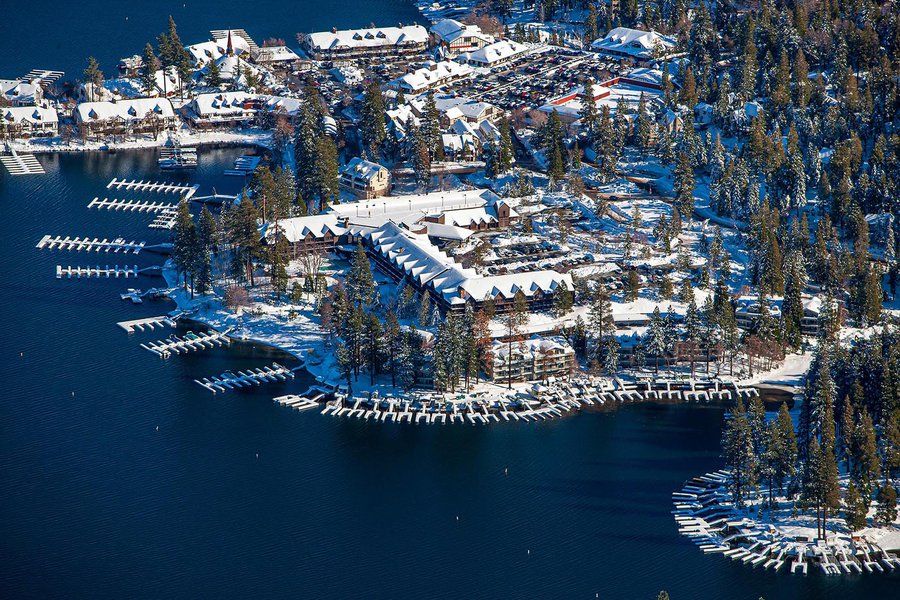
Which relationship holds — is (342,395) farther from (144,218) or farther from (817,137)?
(817,137)

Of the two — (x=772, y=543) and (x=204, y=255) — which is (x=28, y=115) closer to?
(x=204, y=255)

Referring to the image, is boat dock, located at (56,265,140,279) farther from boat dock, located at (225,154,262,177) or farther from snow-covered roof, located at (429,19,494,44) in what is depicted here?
snow-covered roof, located at (429,19,494,44)

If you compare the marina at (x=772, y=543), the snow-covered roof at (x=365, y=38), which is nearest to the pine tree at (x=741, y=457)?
the marina at (x=772, y=543)

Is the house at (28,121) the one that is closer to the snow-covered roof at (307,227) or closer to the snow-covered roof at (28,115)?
the snow-covered roof at (28,115)

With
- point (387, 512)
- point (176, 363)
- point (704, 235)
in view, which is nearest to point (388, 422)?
point (387, 512)

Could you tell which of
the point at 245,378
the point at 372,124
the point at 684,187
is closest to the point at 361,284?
the point at 245,378
